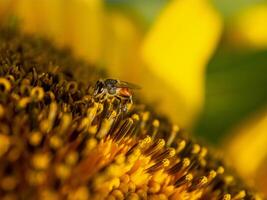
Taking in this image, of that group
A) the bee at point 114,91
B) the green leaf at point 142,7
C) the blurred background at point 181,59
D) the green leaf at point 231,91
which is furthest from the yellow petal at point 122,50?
the bee at point 114,91

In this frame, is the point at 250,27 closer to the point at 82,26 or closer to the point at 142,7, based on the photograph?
the point at 142,7

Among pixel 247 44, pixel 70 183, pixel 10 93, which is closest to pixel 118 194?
pixel 70 183

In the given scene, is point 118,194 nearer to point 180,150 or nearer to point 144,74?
point 180,150

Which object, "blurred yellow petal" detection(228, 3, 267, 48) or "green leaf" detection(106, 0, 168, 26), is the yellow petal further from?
"blurred yellow petal" detection(228, 3, 267, 48)

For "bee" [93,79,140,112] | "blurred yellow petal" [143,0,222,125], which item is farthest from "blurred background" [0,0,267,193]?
"bee" [93,79,140,112]

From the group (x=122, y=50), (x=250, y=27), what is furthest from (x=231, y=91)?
(x=122, y=50)

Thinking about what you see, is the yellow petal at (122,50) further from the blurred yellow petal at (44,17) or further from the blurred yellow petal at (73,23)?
the blurred yellow petal at (44,17)
